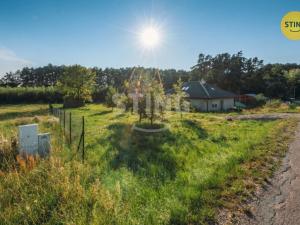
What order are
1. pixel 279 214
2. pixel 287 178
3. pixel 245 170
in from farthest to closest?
pixel 245 170, pixel 287 178, pixel 279 214

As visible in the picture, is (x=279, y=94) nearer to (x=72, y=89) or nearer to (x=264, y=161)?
(x=72, y=89)

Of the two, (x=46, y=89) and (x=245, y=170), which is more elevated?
(x=46, y=89)

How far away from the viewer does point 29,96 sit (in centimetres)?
5209

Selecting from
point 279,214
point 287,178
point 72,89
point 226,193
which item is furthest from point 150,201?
point 72,89

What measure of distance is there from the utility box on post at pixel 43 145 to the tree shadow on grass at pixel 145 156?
1850mm

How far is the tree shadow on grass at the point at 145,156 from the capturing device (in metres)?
5.58

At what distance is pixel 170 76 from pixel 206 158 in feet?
189

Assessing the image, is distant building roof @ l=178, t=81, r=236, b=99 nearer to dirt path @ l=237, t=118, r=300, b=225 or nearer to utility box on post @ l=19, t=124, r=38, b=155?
dirt path @ l=237, t=118, r=300, b=225

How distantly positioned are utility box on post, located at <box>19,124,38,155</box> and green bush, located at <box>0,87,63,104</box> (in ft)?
156

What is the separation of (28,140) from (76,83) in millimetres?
32266

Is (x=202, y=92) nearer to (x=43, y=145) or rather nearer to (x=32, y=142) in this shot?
(x=43, y=145)

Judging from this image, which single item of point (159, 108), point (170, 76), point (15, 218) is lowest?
point (15, 218)

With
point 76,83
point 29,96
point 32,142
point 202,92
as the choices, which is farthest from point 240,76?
point 32,142

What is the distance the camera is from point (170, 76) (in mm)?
62875
